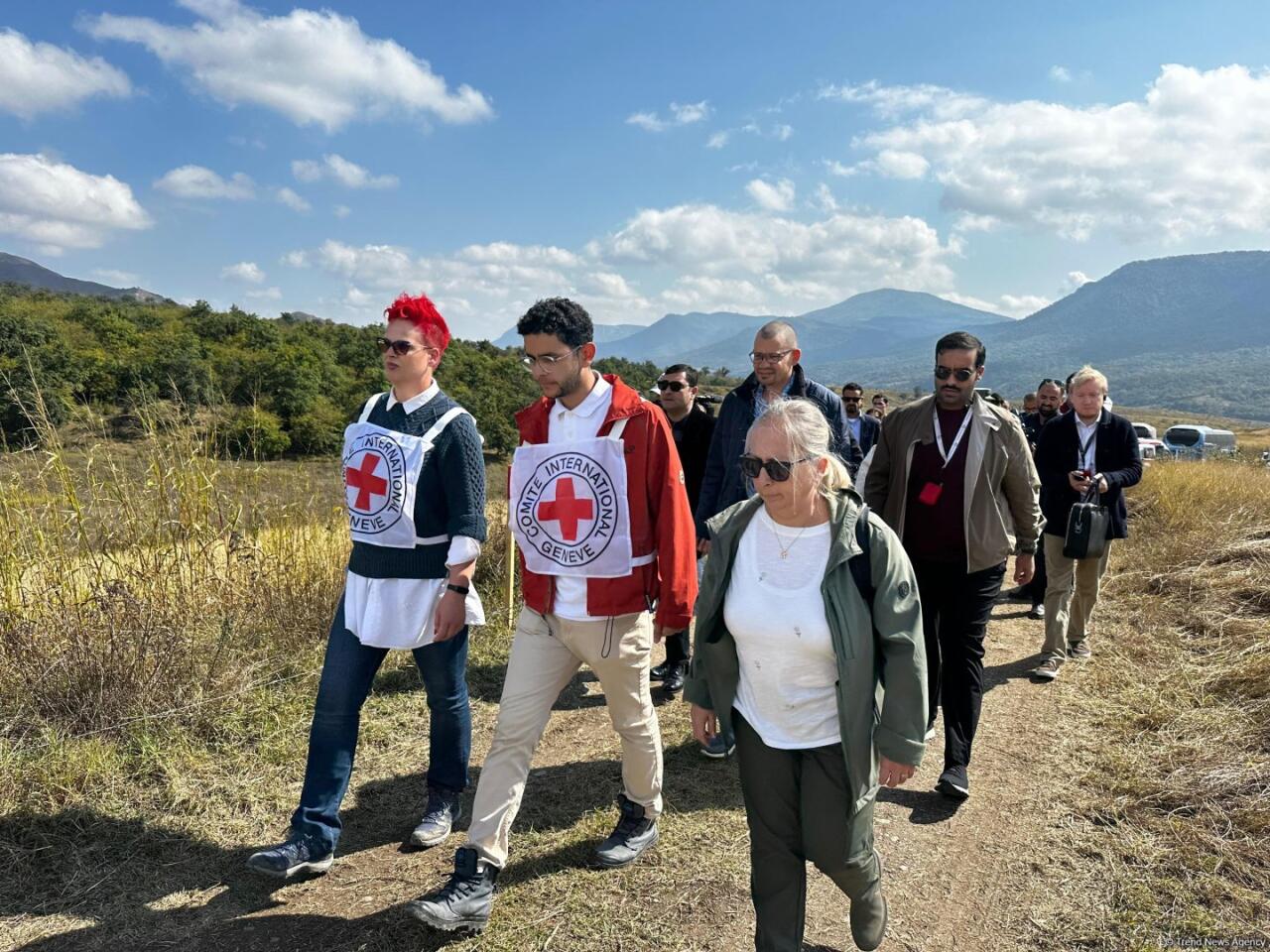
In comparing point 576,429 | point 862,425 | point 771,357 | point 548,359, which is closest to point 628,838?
point 576,429

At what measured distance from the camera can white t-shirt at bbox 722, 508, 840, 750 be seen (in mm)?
2148

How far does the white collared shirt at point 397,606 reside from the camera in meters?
2.91

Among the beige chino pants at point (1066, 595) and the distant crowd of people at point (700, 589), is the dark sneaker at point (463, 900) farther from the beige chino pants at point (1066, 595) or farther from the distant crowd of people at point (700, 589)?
the beige chino pants at point (1066, 595)

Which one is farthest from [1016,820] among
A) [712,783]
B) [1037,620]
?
[1037,620]

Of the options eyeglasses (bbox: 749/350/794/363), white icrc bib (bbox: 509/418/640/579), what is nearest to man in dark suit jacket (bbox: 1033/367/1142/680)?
eyeglasses (bbox: 749/350/794/363)

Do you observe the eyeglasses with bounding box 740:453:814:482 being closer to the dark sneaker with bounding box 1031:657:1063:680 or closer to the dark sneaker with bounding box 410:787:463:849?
the dark sneaker with bounding box 410:787:463:849

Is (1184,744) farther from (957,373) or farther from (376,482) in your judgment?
(376,482)

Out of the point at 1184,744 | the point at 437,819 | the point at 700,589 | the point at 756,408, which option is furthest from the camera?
the point at 756,408

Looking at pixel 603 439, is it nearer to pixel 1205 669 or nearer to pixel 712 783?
pixel 712 783

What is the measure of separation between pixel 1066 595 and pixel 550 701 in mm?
4291

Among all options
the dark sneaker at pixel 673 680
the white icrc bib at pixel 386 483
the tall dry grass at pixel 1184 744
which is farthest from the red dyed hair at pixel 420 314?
the tall dry grass at pixel 1184 744

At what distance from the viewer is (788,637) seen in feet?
7.09

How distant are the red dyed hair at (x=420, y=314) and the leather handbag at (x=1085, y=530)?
14.2ft

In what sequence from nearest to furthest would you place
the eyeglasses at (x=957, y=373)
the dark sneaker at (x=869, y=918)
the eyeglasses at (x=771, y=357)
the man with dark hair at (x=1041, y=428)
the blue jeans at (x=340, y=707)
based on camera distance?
the dark sneaker at (x=869, y=918), the blue jeans at (x=340, y=707), the eyeglasses at (x=957, y=373), the eyeglasses at (x=771, y=357), the man with dark hair at (x=1041, y=428)
